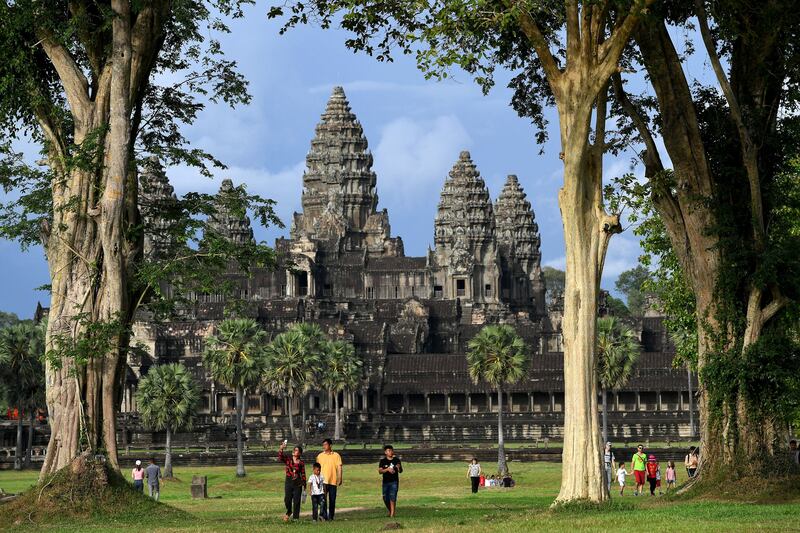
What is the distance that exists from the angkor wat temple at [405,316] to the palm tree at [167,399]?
4.01 metres

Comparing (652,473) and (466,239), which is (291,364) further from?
(466,239)

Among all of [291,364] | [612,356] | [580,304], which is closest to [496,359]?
[612,356]

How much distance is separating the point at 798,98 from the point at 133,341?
9851cm

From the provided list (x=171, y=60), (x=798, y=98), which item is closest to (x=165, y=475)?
(x=171, y=60)

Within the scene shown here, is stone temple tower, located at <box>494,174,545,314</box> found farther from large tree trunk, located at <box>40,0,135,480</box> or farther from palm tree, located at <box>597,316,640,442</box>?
large tree trunk, located at <box>40,0,135,480</box>

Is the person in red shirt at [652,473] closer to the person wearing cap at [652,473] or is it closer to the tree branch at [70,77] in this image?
the person wearing cap at [652,473]

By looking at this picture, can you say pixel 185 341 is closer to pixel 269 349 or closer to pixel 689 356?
pixel 269 349

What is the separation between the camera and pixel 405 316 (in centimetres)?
14025

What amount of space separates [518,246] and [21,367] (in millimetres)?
111835

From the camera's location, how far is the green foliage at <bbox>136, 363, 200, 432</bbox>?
76.8m

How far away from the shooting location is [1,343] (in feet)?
250

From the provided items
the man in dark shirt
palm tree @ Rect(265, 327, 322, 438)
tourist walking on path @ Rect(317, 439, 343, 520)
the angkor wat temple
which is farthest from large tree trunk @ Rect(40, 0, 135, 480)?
palm tree @ Rect(265, 327, 322, 438)

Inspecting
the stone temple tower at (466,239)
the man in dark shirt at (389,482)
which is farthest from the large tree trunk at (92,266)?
the stone temple tower at (466,239)

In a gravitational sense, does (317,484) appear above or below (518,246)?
below
